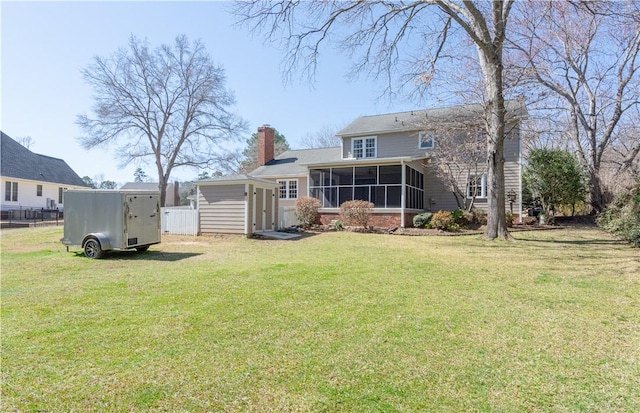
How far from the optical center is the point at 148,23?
10.0 meters

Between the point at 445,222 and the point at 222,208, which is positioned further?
the point at 445,222

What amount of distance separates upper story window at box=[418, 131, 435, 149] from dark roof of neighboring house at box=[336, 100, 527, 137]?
0.49 metres

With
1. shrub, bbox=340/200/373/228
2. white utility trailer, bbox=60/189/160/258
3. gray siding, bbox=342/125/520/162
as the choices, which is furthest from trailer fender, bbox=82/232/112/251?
gray siding, bbox=342/125/520/162

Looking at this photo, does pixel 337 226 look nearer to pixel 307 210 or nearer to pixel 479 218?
pixel 307 210

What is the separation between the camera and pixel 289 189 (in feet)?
76.1

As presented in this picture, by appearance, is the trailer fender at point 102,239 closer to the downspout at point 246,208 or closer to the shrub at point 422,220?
the downspout at point 246,208

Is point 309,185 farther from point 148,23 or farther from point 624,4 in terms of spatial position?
point 624,4

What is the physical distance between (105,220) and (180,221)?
5.58 metres

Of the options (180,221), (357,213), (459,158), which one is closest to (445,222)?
(357,213)

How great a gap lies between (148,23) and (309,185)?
10.9m

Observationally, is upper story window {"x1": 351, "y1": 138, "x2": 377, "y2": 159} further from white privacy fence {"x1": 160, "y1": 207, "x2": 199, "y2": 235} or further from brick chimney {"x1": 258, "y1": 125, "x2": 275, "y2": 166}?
white privacy fence {"x1": 160, "y1": 207, "x2": 199, "y2": 235}

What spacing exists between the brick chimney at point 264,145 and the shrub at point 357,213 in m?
12.4

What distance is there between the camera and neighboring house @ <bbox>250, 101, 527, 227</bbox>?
16.7 m

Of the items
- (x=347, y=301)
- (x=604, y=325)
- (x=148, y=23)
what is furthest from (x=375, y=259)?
(x=148, y=23)
